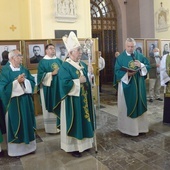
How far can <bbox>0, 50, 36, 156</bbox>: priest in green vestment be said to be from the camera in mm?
3742

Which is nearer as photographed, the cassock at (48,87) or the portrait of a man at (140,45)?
the cassock at (48,87)

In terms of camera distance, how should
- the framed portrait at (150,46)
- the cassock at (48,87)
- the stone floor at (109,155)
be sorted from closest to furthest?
the stone floor at (109,155) < the cassock at (48,87) < the framed portrait at (150,46)

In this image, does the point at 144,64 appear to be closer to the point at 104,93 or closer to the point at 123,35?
the point at 104,93

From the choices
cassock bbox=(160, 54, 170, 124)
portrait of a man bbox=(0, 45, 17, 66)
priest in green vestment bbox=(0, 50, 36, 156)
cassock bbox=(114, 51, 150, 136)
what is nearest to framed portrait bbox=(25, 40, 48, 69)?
portrait of a man bbox=(0, 45, 17, 66)

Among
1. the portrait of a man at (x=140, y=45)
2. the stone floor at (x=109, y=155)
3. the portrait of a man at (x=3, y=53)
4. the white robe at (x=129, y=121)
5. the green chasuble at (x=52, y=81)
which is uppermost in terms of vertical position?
the portrait of a man at (x=140, y=45)

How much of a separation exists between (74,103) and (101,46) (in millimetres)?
9159

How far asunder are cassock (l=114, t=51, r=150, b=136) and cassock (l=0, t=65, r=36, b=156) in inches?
67.6

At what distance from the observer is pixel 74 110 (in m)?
3.63

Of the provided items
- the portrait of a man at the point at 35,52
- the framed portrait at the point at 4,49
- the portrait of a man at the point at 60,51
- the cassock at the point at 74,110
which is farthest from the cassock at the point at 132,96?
the framed portrait at the point at 4,49

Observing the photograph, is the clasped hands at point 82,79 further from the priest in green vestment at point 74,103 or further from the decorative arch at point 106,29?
the decorative arch at point 106,29

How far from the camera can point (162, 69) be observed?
5.16 metres

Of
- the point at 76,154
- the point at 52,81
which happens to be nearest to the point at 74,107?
the point at 76,154

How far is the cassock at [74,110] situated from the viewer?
3584mm

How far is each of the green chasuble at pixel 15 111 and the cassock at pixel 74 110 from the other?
56 centimetres
